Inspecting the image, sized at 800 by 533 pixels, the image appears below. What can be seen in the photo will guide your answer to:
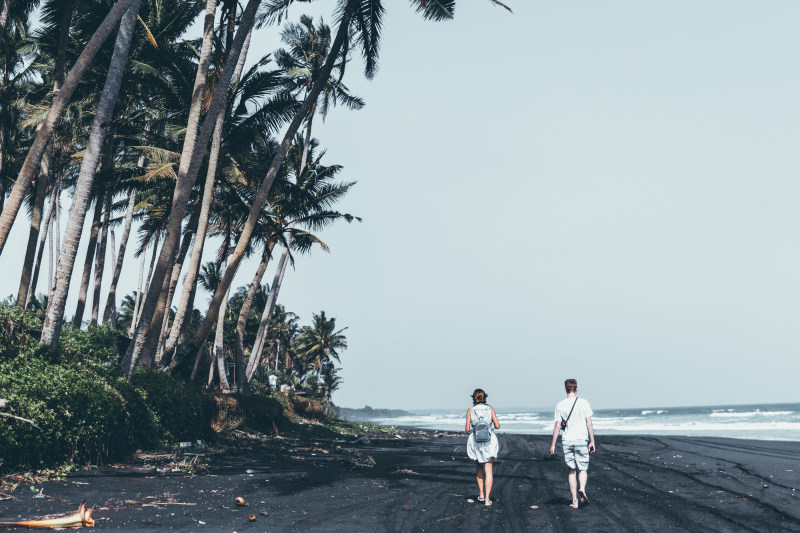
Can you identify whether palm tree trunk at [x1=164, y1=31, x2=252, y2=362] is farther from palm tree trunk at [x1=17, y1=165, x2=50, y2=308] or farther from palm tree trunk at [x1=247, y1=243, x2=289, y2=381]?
palm tree trunk at [x1=247, y1=243, x2=289, y2=381]

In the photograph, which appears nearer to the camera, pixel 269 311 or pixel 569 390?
pixel 569 390

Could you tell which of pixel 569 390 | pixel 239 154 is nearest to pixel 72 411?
pixel 569 390

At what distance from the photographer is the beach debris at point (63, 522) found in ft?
20.5

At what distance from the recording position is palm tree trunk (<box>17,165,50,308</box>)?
20859 millimetres

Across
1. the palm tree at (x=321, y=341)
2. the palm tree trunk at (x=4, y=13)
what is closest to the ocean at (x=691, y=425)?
the palm tree at (x=321, y=341)

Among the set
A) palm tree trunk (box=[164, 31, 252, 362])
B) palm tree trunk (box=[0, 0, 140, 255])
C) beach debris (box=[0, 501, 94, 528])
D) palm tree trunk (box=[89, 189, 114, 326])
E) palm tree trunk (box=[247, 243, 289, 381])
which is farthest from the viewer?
palm tree trunk (box=[247, 243, 289, 381])

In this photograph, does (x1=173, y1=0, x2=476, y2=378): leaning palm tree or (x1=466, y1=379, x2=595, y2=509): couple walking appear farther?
(x1=173, y1=0, x2=476, y2=378): leaning palm tree

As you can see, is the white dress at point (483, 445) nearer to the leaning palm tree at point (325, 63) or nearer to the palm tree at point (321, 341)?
the leaning palm tree at point (325, 63)

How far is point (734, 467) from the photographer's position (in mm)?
14711

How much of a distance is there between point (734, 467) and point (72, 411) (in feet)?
49.8

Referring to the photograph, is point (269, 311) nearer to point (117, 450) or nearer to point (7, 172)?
point (7, 172)

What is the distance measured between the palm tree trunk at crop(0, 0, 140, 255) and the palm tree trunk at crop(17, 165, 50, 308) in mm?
8636

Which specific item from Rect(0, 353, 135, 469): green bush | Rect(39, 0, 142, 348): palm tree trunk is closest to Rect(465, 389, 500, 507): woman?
Rect(0, 353, 135, 469): green bush

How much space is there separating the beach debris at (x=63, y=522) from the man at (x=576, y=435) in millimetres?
6103
